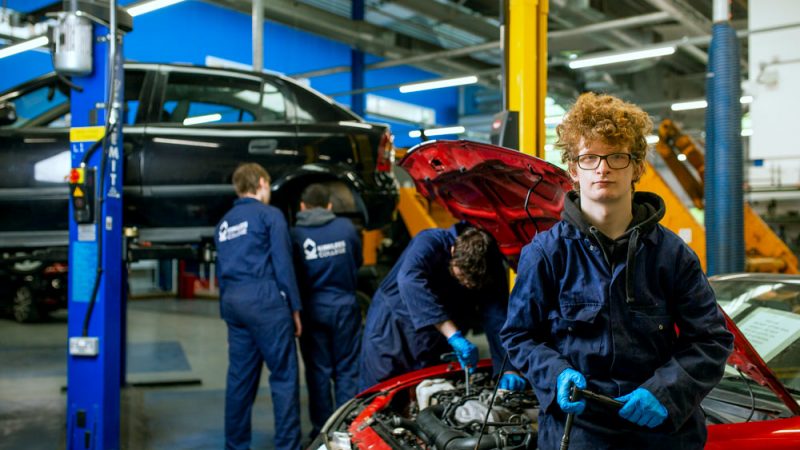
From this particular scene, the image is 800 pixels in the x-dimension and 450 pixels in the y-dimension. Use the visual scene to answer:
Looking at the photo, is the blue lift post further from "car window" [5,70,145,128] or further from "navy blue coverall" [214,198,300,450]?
"car window" [5,70,145,128]

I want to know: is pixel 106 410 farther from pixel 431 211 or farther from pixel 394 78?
pixel 394 78

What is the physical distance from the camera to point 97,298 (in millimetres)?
3479

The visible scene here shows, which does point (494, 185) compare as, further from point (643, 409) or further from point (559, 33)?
point (559, 33)

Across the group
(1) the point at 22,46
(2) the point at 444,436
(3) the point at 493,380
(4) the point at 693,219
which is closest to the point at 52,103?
(3) the point at 493,380

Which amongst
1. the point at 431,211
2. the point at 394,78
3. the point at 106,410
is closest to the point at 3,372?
the point at 106,410

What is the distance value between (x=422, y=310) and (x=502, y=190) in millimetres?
640

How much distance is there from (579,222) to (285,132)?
154 inches

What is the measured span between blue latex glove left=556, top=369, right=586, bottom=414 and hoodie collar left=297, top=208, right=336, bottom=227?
2872mm

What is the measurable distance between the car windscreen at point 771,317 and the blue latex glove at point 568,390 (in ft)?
3.85

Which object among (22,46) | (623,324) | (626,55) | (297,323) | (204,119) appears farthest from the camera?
(626,55)

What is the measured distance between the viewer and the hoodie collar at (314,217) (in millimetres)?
4250

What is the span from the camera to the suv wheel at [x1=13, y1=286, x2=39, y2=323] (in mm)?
8641

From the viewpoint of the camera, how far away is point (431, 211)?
8125 millimetres

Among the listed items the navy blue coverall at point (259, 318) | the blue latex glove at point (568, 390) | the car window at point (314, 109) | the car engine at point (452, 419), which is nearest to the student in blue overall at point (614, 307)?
the blue latex glove at point (568, 390)
